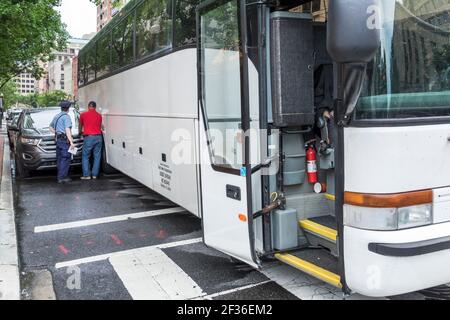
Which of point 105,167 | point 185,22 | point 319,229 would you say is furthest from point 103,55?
point 319,229

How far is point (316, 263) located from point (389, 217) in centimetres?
100

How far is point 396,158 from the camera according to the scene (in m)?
2.98

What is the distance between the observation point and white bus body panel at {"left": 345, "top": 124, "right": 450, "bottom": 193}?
2.97m

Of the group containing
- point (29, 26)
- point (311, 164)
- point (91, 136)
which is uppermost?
point (29, 26)

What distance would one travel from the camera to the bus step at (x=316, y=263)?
355cm

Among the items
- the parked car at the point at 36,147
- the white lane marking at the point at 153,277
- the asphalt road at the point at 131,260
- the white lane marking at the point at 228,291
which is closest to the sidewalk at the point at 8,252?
the asphalt road at the point at 131,260

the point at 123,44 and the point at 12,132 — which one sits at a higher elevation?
the point at 123,44

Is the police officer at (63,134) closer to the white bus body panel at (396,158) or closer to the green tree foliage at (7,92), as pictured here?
the white bus body panel at (396,158)

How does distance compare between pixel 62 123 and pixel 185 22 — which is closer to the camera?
pixel 185 22

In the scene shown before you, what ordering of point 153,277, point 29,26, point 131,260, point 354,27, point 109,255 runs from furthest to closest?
point 29,26 → point 109,255 → point 131,260 → point 153,277 → point 354,27

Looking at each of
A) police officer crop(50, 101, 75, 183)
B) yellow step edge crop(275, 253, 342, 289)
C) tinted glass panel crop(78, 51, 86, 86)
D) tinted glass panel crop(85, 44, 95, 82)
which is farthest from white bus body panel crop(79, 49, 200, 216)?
tinted glass panel crop(78, 51, 86, 86)

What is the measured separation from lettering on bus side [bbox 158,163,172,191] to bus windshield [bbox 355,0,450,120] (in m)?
3.88

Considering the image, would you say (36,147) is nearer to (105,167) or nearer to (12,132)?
(105,167)
